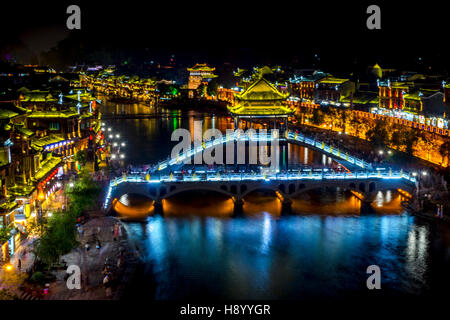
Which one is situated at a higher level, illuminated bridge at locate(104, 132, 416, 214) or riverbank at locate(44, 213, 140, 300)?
illuminated bridge at locate(104, 132, 416, 214)

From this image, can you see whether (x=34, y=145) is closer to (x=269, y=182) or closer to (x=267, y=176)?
(x=267, y=176)

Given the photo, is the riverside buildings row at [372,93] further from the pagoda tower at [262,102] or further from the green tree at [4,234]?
the green tree at [4,234]

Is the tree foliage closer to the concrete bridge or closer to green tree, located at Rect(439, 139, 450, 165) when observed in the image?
the concrete bridge

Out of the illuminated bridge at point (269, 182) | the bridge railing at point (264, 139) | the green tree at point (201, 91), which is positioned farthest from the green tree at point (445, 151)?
the green tree at point (201, 91)

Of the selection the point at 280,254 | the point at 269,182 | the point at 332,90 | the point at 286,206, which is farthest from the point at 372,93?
the point at 280,254

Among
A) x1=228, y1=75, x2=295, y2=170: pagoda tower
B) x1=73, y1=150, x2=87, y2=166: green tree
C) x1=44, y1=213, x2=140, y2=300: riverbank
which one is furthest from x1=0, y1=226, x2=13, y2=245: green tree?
x1=228, y1=75, x2=295, y2=170: pagoda tower

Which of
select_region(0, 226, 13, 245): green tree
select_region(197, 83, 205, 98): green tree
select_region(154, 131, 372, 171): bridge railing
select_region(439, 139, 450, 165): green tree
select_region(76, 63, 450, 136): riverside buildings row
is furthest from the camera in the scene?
select_region(197, 83, 205, 98): green tree
